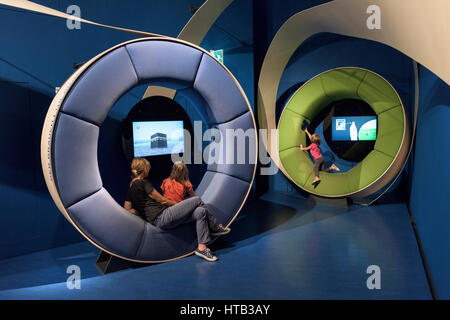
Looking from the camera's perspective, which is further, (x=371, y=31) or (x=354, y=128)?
(x=354, y=128)

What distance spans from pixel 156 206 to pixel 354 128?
170 inches

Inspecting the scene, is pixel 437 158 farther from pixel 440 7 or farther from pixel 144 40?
pixel 144 40

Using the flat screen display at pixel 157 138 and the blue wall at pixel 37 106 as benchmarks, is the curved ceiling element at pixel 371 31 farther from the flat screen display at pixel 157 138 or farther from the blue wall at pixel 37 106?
the blue wall at pixel 37 106

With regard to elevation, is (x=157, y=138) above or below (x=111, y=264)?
above

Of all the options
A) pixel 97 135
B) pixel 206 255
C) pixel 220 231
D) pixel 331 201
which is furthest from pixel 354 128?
pixel 97 135

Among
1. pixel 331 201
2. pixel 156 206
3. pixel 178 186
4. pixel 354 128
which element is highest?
pixel 354 128

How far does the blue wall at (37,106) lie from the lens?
3.97m

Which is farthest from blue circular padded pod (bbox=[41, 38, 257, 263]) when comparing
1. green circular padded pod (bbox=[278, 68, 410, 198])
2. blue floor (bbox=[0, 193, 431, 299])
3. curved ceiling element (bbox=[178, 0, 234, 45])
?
green circular padded pod (bbox=[278, 68, 410, 198])

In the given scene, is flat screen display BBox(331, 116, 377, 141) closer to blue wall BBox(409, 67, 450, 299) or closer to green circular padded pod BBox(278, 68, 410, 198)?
green circular padded pod BBox(278, 68, 410, 198)

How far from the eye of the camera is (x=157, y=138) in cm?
502

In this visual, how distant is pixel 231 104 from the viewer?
428 cm

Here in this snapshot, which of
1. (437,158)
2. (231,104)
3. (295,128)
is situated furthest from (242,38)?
(437,158)

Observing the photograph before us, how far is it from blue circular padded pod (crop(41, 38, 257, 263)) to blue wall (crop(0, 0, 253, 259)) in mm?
1003

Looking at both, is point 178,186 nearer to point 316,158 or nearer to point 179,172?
point 179,172
